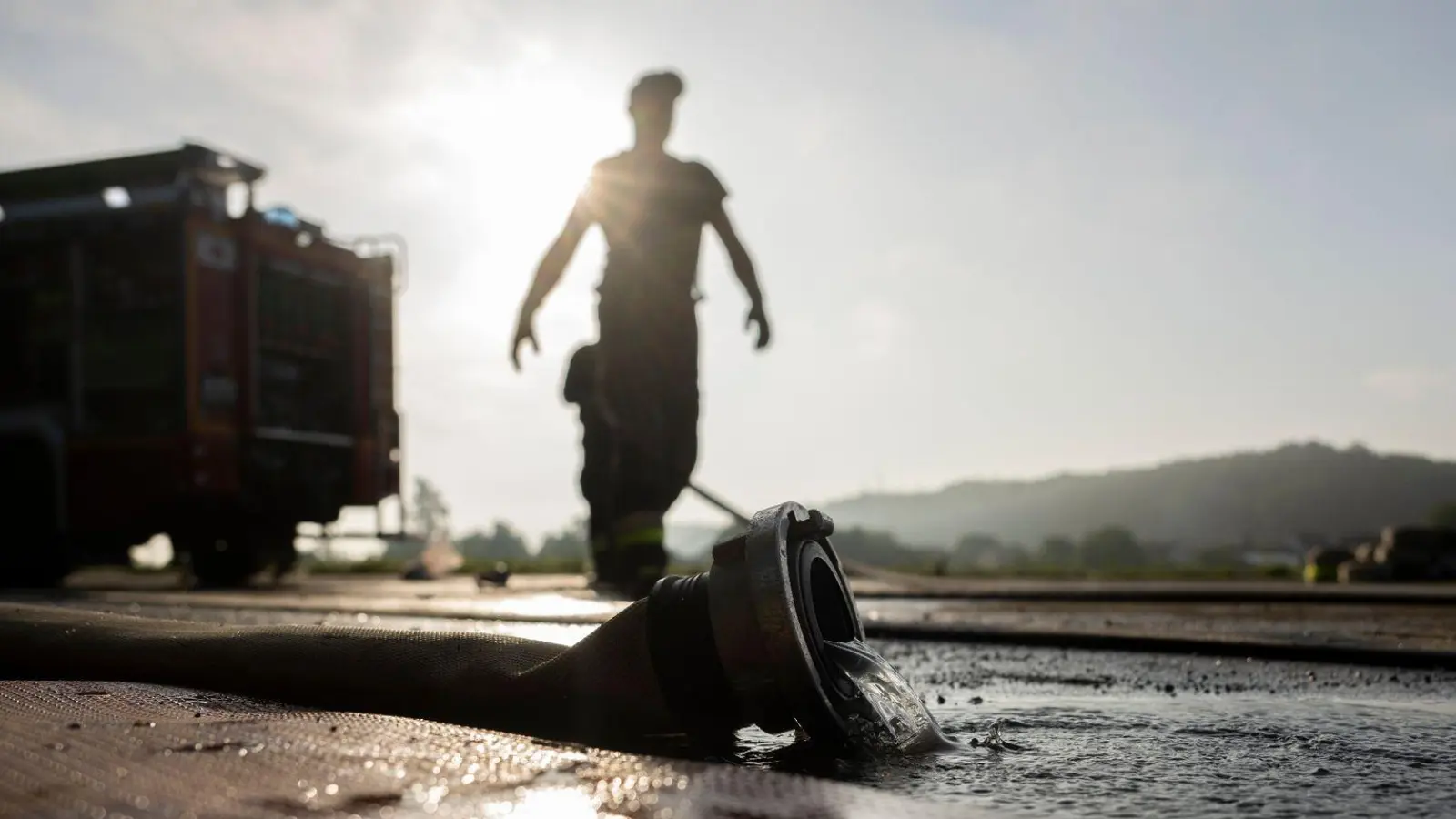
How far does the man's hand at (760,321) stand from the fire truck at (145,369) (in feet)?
19.2

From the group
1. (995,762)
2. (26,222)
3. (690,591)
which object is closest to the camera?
(995,762)

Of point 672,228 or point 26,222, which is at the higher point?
point 26,222

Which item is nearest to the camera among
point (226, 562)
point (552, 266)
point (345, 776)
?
point (345, 776)

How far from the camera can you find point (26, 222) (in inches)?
442

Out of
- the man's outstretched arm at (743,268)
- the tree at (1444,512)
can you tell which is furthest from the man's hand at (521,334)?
the tree at (1444,512)

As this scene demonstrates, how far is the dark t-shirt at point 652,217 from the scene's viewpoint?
636 centimetres

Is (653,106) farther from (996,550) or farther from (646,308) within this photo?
(996,550)

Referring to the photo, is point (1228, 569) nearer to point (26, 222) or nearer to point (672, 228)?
point (672, 228)

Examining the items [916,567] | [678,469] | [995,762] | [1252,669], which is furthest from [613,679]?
[916,567]

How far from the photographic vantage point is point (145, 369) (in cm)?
1083

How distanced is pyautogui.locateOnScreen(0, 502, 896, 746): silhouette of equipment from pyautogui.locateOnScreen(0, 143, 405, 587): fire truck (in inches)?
343

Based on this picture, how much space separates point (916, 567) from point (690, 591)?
10.9m

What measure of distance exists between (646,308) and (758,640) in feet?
15.0

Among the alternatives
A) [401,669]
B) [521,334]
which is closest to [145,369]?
[521,334]
